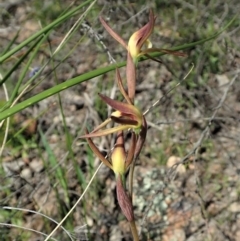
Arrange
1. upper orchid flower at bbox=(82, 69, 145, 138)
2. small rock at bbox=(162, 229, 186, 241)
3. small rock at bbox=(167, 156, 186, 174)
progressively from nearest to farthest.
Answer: upper orchid flower at bbox=(82, 69, 145, 138) < small rock at bbox=(162, 229, 186, 241) < small rock at bbox=(167, 156, 186, 174)

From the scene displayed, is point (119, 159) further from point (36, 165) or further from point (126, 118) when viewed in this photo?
point (36, 165)

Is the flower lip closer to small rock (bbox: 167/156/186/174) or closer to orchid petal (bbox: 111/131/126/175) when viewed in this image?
orchid petal (bbox: 111/131/126/175)

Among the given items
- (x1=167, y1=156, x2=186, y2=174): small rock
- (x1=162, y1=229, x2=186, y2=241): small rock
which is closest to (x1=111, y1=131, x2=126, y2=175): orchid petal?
(x1=162, y1=229, x2=186, y2=241): small rock

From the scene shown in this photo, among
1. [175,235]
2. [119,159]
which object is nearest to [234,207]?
[175,235]

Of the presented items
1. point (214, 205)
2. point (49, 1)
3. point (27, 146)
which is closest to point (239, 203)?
point (214, 205)

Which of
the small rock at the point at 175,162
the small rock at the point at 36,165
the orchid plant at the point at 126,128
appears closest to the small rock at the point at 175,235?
the small rock at the point at 175,162

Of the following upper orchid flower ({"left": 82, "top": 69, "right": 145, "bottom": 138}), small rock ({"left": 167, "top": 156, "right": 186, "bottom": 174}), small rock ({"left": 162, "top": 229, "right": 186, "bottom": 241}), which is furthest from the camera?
small rock ({"left": 167, "top": 156, "right": 186, "bottom": 174})

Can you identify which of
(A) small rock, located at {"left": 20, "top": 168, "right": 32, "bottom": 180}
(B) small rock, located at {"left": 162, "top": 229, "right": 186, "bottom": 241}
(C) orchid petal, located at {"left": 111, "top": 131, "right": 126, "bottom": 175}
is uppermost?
(A) small rock, located at {"left": 20, "top": 168, "right": 32, "bottom": 180}

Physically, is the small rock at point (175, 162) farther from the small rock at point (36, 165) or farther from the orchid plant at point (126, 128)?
the orchid plant at point (126, 128)

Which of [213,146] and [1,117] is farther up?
[1,117]

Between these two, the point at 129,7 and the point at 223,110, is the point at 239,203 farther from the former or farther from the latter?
the point at 129,7

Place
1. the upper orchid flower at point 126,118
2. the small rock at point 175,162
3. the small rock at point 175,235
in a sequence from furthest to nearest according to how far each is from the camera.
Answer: the small rock at point 175,162 < the small rock at point 175,235 < the upper orchid flower at point 126,118
